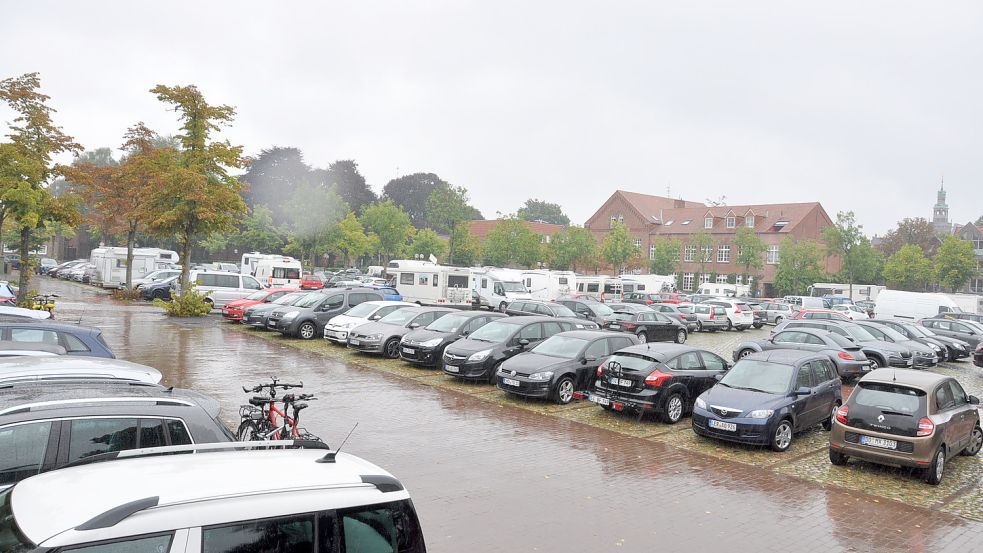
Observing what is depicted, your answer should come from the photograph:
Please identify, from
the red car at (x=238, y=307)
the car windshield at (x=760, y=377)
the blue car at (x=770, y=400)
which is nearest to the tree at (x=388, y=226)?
the red car at (x=238, y=307)

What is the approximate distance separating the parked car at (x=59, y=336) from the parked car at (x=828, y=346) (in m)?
14.7

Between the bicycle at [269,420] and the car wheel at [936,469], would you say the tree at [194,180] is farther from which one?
the car wheel at [936,469]

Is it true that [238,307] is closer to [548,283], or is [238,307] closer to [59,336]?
[59,336]

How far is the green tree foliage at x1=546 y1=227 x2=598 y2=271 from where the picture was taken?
70250mm

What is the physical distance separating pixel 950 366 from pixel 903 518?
67.4ft

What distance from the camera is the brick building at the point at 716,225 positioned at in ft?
245

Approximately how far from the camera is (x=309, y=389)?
14562mm

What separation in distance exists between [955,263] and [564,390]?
6799 cm

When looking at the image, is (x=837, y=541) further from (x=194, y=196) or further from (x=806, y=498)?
(x=194, y=196)

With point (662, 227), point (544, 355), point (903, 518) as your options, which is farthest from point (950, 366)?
point (662, 227)

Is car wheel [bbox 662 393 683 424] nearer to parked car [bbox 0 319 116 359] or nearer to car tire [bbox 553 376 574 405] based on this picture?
car tire [bbox 553 376 574 405]

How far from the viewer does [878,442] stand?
9961mm

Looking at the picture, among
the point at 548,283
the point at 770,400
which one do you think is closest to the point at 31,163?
the point at 770,400

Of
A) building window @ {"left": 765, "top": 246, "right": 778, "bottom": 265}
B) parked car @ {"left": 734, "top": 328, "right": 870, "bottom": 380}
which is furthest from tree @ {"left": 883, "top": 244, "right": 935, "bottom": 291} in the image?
parked car @ {"left": 734, "top": 328, "right": 870, "bottom": 380}
